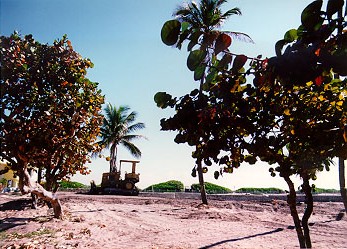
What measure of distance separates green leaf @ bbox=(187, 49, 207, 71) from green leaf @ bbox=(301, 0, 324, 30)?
1.72ft

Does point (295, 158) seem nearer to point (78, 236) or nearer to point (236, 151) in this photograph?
point (236, 151)

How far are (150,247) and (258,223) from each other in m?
5.36

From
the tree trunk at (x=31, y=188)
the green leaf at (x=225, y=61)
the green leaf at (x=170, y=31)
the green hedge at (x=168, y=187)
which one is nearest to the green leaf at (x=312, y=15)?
the green leaf at (x=225, y=61)

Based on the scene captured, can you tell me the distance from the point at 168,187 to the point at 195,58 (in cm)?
3244

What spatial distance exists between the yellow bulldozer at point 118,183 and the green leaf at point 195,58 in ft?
81.2

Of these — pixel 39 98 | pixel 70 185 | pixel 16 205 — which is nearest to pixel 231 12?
pixel 39 98

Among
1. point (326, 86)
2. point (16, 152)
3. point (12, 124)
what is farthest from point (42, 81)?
point (326, 86)

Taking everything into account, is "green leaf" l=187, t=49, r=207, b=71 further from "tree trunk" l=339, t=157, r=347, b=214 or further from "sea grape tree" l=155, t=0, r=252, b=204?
"tree trunk" l=339, t=157, r=347, b=214

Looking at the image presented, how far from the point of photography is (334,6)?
130 centimetres

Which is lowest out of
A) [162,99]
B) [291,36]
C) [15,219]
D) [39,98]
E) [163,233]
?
[163,233]

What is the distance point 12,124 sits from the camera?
7254 mm

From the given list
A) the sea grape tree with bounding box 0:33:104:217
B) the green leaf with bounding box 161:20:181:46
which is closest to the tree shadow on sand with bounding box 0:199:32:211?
the sea grape tree with bounding box 0:33:104:217

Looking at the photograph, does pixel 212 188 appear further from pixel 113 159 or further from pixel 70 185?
pixel 70 185

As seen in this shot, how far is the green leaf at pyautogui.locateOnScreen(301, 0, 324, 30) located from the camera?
1316mm
